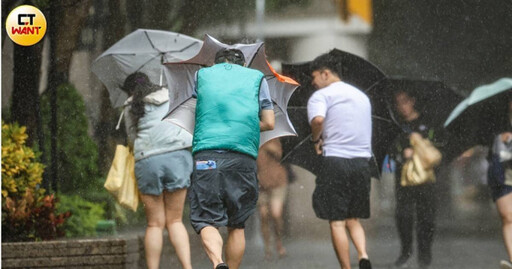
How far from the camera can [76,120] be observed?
11461 mm

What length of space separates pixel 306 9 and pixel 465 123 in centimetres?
198

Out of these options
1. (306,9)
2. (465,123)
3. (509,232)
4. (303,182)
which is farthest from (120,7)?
(509,232)

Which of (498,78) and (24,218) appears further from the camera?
(498,78)

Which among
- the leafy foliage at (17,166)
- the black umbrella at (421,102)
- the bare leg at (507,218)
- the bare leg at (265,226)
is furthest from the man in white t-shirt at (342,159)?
the leafy foliage at (17,166)

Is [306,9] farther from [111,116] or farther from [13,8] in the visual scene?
[13,8]

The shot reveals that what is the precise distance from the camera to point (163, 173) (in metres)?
9.73

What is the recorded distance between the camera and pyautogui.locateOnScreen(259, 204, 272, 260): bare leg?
1116 centimetres

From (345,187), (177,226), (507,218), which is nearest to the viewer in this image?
(177,226)

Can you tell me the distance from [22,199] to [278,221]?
2.56 metres

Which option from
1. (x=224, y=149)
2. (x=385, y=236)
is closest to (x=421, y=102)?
(x=385, y=236)

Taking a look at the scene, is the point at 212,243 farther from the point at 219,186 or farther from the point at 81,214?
→ the point at 81,214

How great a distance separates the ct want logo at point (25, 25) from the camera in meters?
11.2

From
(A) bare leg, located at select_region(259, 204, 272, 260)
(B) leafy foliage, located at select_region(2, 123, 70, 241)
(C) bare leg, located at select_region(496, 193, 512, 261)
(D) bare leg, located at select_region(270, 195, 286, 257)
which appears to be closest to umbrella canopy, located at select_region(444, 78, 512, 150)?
(C) bare leg, located at select_region(496, 193, 512, 261)

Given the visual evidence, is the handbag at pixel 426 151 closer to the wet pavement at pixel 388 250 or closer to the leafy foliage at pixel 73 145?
the wet pavement at pixel 388 250
